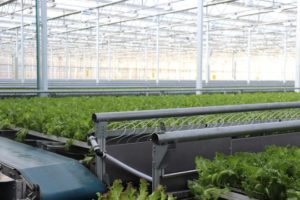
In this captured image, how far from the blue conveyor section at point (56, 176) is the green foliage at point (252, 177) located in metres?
0.83

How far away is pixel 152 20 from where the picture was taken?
1212 inches

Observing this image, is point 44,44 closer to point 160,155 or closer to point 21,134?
point 21,134

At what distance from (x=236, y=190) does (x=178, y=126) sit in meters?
1.75

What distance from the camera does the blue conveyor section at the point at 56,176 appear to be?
3.13 m

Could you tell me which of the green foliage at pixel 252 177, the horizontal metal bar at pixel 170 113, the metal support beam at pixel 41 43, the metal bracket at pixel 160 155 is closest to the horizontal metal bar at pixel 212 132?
the metal bracket at pixel 160 155

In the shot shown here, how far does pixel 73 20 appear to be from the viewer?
3045 cm

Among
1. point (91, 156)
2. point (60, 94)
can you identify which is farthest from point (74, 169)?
point (60, 94)

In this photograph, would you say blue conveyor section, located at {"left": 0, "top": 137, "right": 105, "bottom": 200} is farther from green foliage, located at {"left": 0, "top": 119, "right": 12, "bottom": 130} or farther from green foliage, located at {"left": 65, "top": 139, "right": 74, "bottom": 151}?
green foliage, located at {"left": 0, "top": 119, "right": 12, "bottom": 130}

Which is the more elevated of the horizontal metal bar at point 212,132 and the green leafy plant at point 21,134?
the horizontal metal bar at point 212,132

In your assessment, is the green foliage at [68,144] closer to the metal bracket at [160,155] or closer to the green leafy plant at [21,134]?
the green leafy plant at [21,134]

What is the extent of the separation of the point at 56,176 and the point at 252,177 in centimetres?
148

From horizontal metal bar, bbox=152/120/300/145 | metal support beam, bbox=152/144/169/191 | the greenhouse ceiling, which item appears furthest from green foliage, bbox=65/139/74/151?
the greenhouse ceiling

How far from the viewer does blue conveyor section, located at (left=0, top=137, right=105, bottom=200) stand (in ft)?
10.3

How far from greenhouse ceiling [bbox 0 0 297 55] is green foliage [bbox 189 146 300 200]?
13067mm
